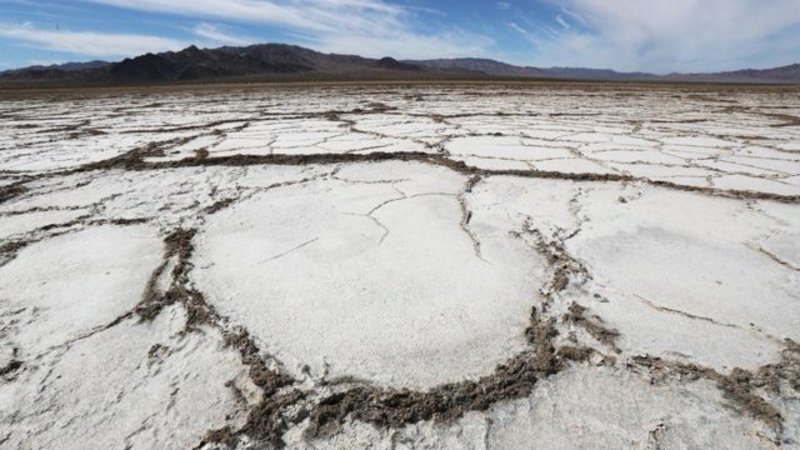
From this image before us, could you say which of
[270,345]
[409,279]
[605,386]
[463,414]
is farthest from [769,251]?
[270,345]

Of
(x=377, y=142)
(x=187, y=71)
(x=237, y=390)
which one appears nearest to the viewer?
(x=237, y=390)

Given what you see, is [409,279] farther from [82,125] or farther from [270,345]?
[82,125]

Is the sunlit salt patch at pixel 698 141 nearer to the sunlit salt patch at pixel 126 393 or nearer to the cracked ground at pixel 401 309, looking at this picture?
the cracked ground at pixel 401 309

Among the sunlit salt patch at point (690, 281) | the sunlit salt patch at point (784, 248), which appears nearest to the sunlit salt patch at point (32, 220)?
the sunlit salt patch at point (690, 281)

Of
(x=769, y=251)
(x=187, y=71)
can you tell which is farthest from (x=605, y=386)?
(x=187, y=71)

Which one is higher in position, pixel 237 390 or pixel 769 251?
pixel 769 251

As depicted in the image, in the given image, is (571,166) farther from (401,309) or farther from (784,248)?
(401,309)

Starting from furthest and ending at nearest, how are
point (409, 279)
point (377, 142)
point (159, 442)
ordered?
point (377, 142)
point (409, 279)
point (159, 442)

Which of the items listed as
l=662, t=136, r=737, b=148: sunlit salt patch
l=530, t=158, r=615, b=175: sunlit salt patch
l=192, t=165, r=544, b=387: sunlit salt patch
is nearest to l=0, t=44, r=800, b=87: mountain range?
l=662, t=136, r=737, b=148: sunlit salt patch

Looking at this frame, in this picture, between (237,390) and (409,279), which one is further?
Result: (409,279)

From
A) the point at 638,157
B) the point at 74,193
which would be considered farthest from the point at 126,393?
the point at 638,157
